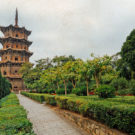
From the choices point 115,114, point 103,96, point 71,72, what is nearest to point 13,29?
point 71,72

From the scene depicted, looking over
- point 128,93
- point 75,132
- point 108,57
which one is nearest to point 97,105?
point 75,132

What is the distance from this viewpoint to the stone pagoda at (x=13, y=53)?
42.9 m

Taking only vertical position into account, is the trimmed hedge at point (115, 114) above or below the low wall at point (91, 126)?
above

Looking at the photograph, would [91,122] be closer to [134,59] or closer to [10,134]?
[10,134]

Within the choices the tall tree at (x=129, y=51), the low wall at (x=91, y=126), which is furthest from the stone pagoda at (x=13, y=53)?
the low wall at (x=91, y=126)

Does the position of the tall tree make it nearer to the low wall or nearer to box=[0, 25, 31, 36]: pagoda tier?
the low wall

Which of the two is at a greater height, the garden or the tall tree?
the tall tree

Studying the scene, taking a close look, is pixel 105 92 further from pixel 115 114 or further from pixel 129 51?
pixel 129 51

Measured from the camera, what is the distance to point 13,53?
1724 inches

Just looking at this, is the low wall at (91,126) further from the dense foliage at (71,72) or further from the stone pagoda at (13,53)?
the stone pagoda at (13,53)

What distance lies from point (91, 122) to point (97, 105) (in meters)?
0.80

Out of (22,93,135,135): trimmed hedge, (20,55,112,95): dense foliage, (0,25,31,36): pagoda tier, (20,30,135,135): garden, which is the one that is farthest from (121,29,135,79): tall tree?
(0,25,31,36): pagoda tier

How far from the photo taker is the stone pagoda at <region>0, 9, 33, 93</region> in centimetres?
4291

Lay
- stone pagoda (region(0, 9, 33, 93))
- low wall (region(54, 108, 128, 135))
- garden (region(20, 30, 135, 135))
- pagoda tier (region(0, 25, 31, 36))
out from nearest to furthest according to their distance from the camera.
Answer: garden (region(20, 30, 135, 135)) < low wall (region(54, 108, 128, 135)) < stone pagoda (region(0, 9, 33, 93)) < pagoda tier (region(0, 25, 31, 36))
